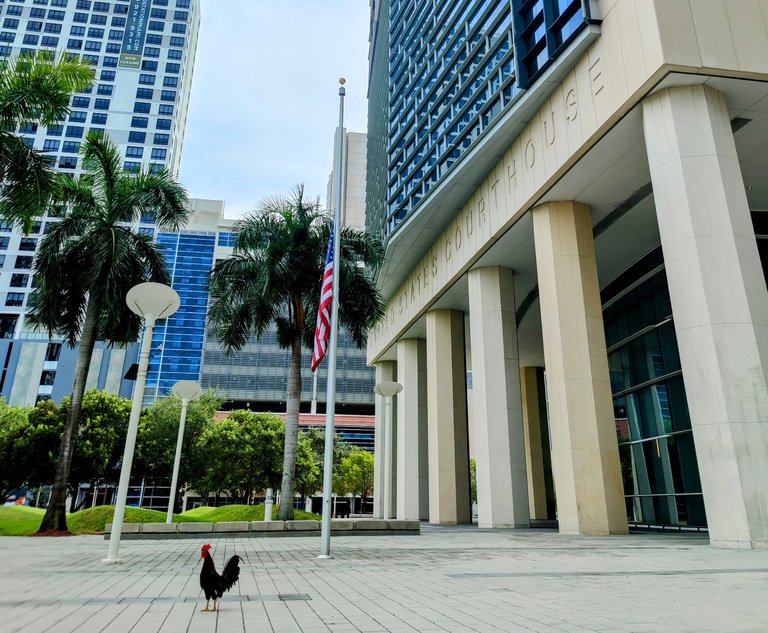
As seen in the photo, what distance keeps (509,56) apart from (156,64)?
96762 mm

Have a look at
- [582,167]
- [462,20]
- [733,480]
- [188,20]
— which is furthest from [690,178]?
[188,20]

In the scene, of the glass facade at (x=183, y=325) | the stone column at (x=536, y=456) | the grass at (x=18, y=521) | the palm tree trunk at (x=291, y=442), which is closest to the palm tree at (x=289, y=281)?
the palm tree trunk at (x=291, y=442)

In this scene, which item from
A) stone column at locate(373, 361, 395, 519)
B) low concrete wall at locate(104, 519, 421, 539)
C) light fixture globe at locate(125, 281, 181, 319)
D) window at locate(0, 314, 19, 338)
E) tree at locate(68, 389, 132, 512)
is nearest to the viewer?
light fixture globe at locate(125, 281, 181, 319)

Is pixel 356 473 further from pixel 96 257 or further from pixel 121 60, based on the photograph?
pixel 121 60

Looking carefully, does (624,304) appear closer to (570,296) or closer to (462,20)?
(570,296)

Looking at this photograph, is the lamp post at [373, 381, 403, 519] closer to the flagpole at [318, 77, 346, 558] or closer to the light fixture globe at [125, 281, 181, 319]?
the flagpole at [318, 77, 346, 558]

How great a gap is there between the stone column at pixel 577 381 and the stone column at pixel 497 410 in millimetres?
4006

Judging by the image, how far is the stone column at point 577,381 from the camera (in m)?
15.5

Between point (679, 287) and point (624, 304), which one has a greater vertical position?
point (624, 304)

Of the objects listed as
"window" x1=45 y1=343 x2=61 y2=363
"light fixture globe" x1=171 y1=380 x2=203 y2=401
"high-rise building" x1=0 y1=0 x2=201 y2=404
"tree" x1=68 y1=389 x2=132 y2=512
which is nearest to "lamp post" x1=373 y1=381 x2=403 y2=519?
"light fixture globe" x1=171 y1=380 x2=203 y2=401

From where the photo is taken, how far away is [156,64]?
3954 inches

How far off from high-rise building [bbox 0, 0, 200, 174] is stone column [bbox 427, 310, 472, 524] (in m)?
79.7

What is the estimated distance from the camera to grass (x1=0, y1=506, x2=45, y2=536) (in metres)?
18.4

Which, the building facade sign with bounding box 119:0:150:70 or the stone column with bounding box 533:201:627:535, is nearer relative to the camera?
the stone column with bounding box 533:201:627:535
